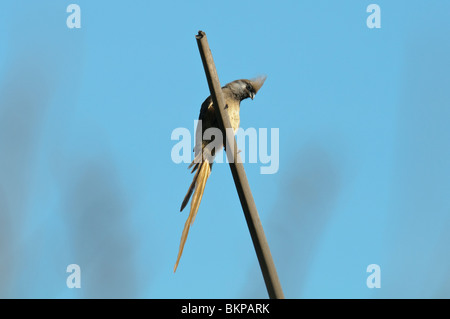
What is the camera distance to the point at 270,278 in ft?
5.85

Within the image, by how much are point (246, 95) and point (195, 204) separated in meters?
1.69

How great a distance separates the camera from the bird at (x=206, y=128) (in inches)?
117

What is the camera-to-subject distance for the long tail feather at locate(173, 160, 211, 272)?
101 inches

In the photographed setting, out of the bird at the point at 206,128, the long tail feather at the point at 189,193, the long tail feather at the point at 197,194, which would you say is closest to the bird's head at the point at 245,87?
the bird at the point at 206,128

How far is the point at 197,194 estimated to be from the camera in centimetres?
311

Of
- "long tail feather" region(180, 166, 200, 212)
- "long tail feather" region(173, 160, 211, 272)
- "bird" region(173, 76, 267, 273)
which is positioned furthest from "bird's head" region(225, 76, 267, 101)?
"long tail feather" region(180, 166, 200, 212)

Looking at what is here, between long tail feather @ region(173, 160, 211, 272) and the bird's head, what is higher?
the bird's head

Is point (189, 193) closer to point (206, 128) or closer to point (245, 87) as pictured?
point (206, 128)

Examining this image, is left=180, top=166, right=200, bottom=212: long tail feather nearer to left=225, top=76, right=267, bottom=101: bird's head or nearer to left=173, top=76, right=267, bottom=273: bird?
left=173, top=76, right=267, bottom=273: bird

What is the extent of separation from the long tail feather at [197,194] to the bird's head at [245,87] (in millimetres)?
1037
